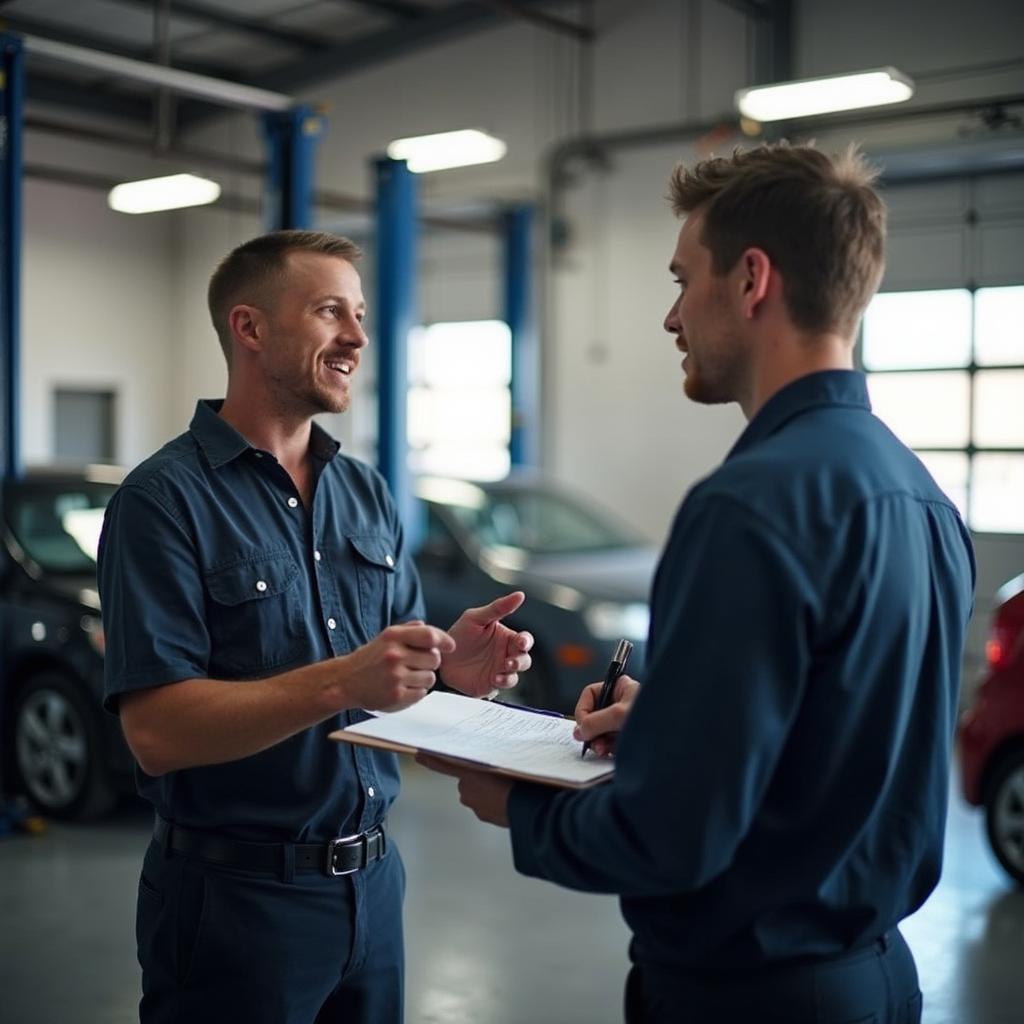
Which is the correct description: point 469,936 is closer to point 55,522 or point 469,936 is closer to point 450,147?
point 55,522

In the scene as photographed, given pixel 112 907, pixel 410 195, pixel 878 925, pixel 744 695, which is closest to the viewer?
pixel 744 695

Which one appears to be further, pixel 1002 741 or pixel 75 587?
pixel 75 587

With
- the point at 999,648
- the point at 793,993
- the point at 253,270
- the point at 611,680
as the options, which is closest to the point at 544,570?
the point at 999,648

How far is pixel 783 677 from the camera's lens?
1.33 meters

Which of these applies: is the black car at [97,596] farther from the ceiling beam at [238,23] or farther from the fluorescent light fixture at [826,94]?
the ceiling beam at [238,23]

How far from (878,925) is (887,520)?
47cm

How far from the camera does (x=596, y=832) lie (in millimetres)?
1390

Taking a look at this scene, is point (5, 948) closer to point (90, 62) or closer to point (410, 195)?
point (90, 62)

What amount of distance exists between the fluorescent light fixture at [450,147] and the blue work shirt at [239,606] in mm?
6389

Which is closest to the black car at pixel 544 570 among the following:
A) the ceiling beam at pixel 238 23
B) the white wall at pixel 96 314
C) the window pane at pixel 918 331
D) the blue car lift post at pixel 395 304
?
the blue car lift post at pixel 395 304

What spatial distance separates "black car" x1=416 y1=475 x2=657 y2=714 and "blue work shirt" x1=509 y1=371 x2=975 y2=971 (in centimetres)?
455

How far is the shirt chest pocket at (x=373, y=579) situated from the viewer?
2.30 m

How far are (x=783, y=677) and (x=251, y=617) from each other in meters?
1.03

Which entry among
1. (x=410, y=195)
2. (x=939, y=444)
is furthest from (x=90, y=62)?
(x=939, y=444)
